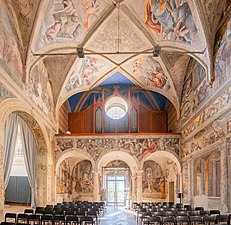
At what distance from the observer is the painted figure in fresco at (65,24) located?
51.6 ft

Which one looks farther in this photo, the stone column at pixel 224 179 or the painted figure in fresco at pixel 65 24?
the painted figure in fresco at pixel 65 24

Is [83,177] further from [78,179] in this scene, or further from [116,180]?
[116,180]

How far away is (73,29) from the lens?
1714 cm

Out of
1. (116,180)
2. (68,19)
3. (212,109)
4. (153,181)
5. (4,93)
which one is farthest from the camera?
(116,180)

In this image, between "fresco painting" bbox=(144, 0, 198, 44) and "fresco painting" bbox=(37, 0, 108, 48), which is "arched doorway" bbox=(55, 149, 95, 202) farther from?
"fresco painting" bbox=(144, 0, 198, 44)

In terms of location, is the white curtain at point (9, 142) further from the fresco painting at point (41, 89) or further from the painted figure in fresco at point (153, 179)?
the painted figure in fresco at point (153, 179)

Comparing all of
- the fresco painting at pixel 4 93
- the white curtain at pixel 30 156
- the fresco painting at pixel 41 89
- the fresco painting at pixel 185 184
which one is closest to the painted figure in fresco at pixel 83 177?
the fresco painting at pixel 41 89

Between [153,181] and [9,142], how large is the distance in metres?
14.4

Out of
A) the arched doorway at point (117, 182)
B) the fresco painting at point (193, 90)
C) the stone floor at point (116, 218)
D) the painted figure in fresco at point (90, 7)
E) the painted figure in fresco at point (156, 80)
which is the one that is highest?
the painted figure in fresco at point (90, 7)

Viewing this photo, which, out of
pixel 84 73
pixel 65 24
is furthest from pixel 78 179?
pixel 65 24

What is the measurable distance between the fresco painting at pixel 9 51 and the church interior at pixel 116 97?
0.17 ft

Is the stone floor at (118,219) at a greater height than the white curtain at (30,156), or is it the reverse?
the white curtain at (30,156)

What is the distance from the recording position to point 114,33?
60.0ft

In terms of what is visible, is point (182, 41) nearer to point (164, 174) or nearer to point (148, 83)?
point (148, 83)
